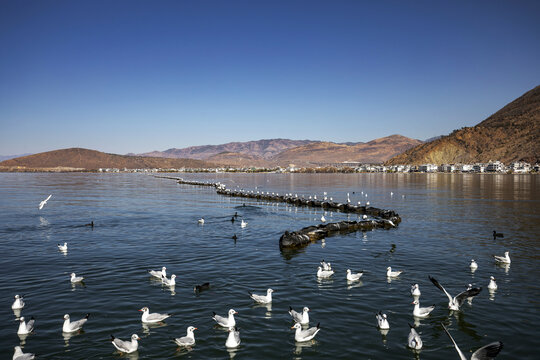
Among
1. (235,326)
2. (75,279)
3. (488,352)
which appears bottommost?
(235,326)

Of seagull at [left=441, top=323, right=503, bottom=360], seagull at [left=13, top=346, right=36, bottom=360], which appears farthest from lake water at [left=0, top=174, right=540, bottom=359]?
seagull at [left=441, top=323, right=503, bottom=360]

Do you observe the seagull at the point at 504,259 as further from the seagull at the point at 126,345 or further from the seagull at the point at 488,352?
the seagull at the point at 126,345

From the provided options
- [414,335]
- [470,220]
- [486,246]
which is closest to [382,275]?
[414,335]

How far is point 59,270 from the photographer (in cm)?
2052

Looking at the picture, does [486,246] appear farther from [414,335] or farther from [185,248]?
[185,248]

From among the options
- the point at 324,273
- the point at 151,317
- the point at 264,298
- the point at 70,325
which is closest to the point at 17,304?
the point at 70,325

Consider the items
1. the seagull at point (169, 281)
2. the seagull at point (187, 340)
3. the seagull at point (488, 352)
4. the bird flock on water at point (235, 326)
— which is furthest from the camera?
the seagull at point (169, 281)

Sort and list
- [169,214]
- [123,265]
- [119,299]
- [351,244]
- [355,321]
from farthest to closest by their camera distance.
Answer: [169,214], [351,244], [123,265], [119,299], [355,321]

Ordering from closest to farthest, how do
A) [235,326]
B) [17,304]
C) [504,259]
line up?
[235,326] < [17,304] < [504,259]

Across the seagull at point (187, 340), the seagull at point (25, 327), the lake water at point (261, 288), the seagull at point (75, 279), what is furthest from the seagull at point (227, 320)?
the seagull at point (75, 279)

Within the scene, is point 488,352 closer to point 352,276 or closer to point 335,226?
point 352,276

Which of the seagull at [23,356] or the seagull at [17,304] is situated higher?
the seagull at [17,304]

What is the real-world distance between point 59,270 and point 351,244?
20.3m

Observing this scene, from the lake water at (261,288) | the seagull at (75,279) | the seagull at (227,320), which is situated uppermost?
the seagull at (75,279)
